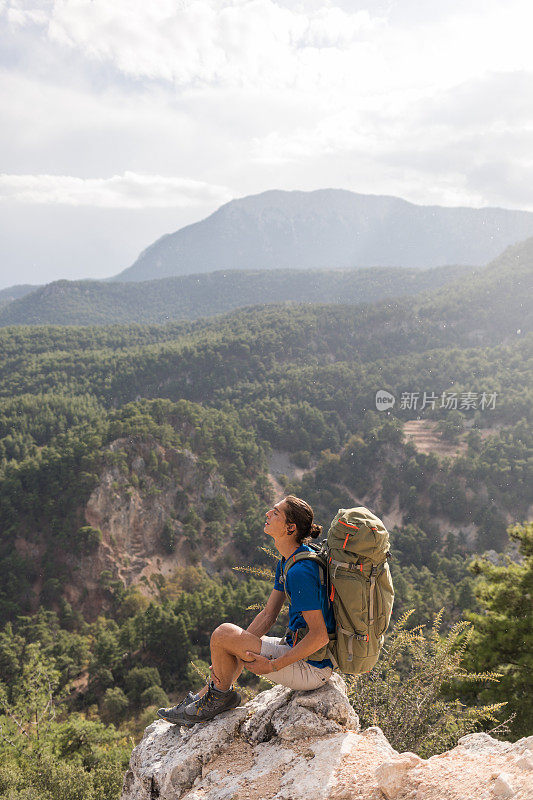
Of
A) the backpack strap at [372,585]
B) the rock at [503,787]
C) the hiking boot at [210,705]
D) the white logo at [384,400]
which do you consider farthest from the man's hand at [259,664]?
the white logo at [384,400]

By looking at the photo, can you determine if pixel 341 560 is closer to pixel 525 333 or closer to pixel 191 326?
pixel 525 333

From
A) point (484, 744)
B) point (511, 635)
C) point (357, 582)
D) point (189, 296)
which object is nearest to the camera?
point (357, 582)

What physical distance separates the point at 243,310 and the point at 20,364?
201 feet

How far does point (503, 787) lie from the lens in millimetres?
2779

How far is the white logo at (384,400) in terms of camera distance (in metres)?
73.8

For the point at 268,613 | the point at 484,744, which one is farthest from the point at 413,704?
the point at 268,613

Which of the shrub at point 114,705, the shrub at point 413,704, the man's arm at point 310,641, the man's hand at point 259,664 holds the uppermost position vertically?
the man's arm at point 310,641

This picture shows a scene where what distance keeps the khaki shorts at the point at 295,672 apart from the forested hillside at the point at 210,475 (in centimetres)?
550

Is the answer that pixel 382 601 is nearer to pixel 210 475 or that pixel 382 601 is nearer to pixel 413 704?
pixel 413 704

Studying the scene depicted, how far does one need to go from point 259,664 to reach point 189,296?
664ft

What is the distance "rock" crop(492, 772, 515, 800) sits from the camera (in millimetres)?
2748

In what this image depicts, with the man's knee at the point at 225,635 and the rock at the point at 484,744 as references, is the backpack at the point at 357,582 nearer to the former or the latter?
the man's knee at the point at 225,635

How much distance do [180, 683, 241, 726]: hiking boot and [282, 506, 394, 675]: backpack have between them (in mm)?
1310

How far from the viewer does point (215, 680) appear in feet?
13.9
